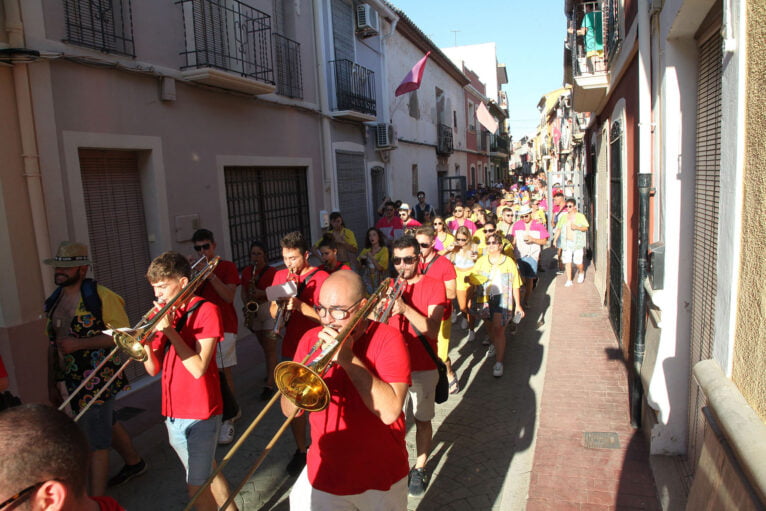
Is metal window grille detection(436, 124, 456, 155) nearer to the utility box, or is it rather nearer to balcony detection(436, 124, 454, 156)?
balcony detection(436, 124, 454, 156)

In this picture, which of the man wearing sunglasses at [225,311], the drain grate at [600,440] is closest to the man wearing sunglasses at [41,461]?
the man wearing sunglasses at [225,311]

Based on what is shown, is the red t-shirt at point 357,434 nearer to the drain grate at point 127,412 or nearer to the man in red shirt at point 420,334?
the man in red shirt at point 420,334

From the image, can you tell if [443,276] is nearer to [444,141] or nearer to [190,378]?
[190,378]

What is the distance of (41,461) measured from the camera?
4.92 ft

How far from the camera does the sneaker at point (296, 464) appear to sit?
4421 millimetres

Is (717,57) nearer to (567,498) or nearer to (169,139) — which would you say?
(567,498)

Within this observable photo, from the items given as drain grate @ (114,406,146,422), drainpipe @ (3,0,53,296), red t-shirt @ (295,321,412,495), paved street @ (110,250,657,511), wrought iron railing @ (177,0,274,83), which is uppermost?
wrought iron railing @ (177,0,274,83)

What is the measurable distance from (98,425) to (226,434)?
4.35ft

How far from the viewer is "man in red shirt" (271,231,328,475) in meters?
4.39

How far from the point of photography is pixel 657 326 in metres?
4.28

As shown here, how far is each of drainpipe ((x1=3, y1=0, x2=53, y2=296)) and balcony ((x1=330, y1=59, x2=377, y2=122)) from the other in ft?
22.3

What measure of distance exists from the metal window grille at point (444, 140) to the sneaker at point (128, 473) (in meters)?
18.0

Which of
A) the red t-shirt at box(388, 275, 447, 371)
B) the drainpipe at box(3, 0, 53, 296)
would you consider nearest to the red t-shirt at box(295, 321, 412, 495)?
the red t-shirt at box(388, 275, 447, 371)

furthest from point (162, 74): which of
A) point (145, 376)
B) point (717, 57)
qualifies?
point (717, 57)
